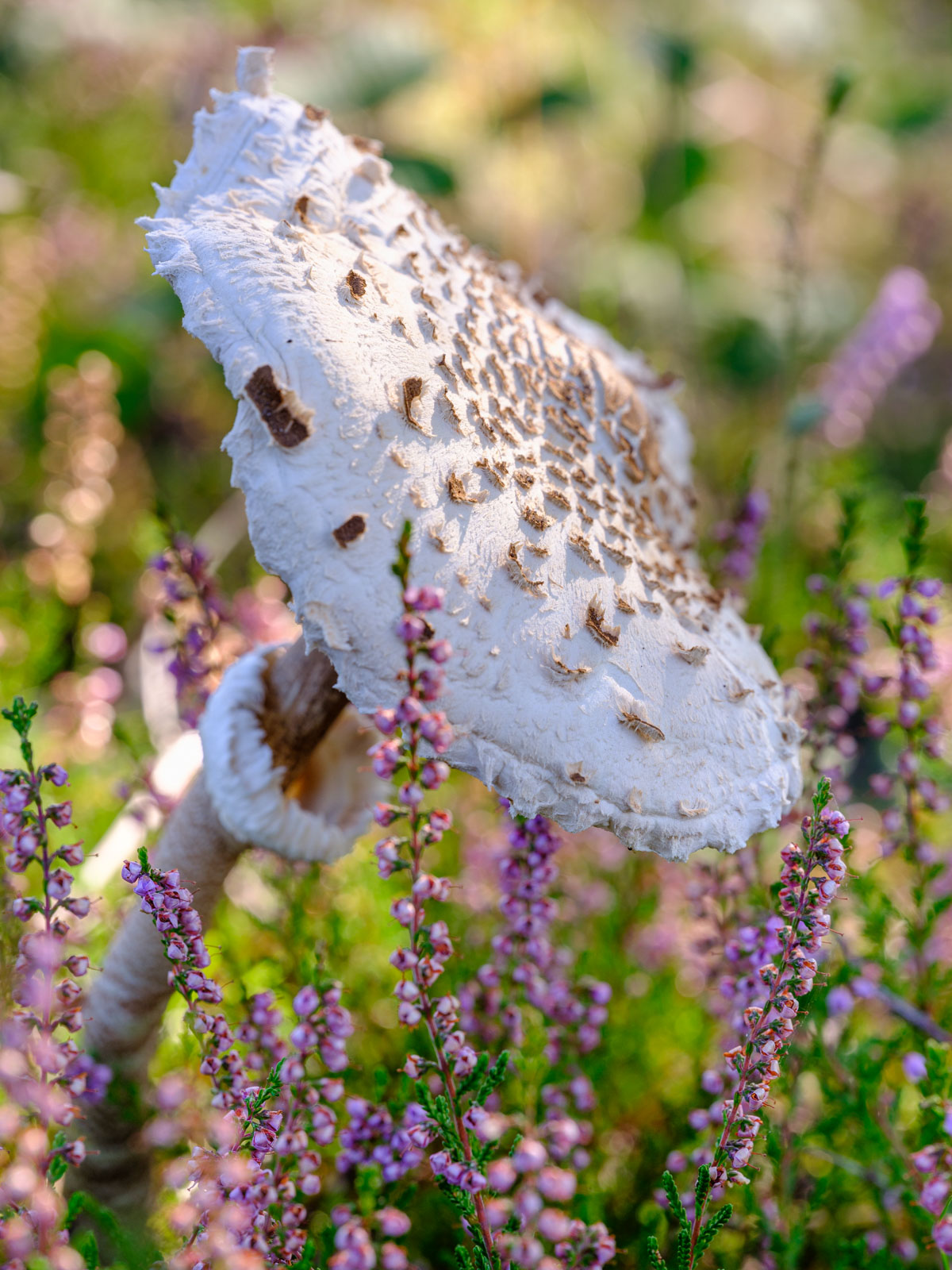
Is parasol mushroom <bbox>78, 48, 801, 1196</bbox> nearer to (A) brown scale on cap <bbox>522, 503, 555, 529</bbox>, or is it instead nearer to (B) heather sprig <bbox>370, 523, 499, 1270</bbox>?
(A) brown scale on cap <bbox>522, 503, 555, 529</bbox>

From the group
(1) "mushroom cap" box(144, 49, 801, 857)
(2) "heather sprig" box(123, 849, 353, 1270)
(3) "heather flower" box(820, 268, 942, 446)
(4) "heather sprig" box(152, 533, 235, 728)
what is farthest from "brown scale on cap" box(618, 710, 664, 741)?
(3) "heather flower" box(820, 268, 942, 446)

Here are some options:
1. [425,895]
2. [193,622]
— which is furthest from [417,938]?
[193,622]

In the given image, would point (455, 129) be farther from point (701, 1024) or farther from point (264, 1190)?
point (264, 1190)

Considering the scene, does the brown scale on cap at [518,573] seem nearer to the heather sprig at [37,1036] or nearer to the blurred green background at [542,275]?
the heather sprig at [37,1036]

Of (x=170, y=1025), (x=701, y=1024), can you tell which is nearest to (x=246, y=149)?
(x=170, y=1025)

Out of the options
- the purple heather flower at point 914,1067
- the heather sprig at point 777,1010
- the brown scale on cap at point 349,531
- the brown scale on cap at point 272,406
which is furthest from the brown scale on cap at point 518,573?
the purple heather flower at point 914,1067
